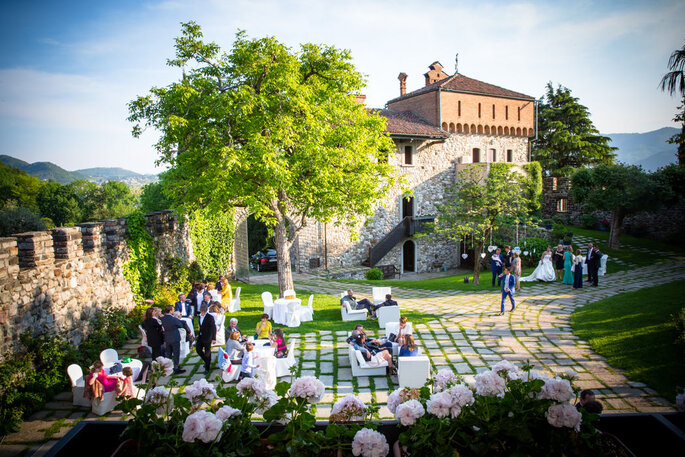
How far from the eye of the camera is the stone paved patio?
6.16 metres

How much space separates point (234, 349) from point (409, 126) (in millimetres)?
18840

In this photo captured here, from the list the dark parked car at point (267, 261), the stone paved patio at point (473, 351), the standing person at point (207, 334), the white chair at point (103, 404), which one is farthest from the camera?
the dark parked car at point (267, 261)

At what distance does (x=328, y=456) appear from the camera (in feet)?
8.02

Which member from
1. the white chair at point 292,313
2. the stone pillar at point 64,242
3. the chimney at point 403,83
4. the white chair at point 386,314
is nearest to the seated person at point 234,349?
the white chair at point 292,313

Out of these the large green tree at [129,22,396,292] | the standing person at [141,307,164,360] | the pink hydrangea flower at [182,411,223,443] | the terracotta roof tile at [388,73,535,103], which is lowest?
the standing person at [141,307,164,360]

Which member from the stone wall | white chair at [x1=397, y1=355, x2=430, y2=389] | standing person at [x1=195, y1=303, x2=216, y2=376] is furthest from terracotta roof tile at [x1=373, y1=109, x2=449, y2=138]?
white chair at [x1=397, y1=355, x2=430, y2=389]

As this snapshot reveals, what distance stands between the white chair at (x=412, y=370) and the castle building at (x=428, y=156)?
14.6 meters

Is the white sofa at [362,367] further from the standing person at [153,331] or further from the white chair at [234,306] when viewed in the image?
the white chair at [234,306]

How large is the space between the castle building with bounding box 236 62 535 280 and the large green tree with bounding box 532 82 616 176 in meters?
7.07

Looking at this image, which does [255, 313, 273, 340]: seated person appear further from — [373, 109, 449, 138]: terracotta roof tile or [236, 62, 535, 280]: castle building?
[373, 109, 449, 138]: terracotta roof tile

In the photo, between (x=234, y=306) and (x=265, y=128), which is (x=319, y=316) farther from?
(x=265, y=128)

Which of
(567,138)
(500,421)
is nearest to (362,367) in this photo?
(500,421)

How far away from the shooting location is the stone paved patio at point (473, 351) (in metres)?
6.16

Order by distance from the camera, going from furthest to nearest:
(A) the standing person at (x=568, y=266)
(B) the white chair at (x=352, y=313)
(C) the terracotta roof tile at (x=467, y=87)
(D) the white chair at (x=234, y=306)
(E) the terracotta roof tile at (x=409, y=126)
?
(C) the terracotta roof tile at (x=467, y=87), (E) the terracotta roof tile at (x=409, y=126), (A) the standing person at (x=568, y=266), (D) the white chair at (x=234, y=306), (B) the white chair at (x=352, y=313)
